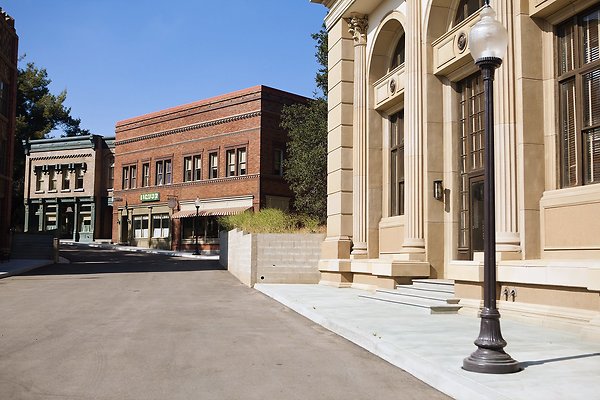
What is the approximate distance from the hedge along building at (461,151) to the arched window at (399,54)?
54 mm

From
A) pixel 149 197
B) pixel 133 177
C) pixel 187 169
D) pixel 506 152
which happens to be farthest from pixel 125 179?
pixel 506 152

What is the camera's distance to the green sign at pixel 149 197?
49406 mm

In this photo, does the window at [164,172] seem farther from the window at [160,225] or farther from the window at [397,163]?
the window at [397,163]

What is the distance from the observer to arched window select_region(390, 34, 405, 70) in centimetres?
1853

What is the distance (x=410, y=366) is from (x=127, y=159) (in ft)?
160

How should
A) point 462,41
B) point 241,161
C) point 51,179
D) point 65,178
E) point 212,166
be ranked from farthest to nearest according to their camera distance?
point 51,179
point 65,178
point 212,166
point 241,161
point 462,41

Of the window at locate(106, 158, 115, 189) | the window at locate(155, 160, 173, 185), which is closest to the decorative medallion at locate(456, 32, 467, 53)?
the window at locate(155, 160, 173, 185)

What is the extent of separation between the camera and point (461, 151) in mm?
14898

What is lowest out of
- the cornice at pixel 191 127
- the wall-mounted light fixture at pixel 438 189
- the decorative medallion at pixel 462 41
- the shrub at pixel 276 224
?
the shrub at pixel 276 224

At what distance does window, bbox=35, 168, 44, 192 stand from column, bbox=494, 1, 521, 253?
56.5m

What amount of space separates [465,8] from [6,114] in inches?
1115

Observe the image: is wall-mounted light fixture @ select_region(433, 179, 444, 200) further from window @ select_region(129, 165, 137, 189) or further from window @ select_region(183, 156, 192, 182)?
window @ select_region(129, 165, 137, 189)

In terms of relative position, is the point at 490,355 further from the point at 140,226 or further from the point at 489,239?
the point at 140,226

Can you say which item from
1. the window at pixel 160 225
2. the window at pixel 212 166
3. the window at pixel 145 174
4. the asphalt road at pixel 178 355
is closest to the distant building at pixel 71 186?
the window at pixel 145 174
